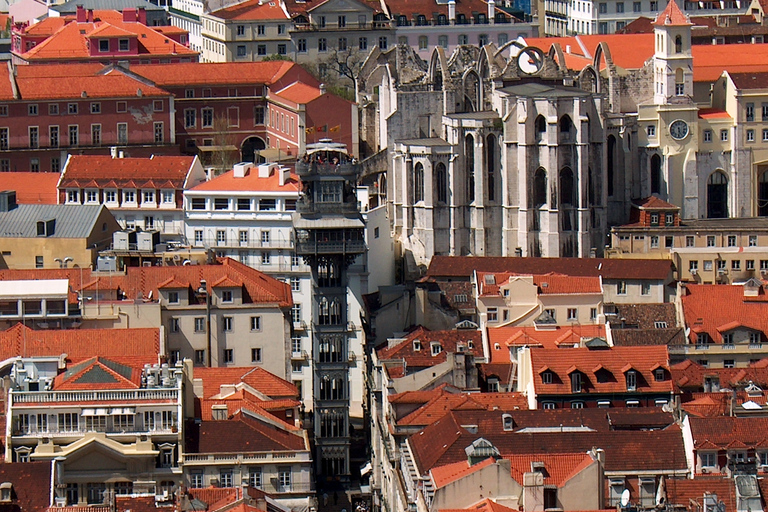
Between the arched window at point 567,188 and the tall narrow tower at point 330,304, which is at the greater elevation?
the arched window at point 567,188

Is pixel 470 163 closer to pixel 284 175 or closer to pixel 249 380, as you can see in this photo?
pixel 284 175

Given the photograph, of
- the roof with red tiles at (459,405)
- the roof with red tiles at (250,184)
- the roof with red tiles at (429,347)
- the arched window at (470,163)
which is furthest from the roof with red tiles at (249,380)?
the arched window at (470,163)

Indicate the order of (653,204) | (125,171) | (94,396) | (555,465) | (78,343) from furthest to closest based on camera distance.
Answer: (125,171) < (653,204) < (78,343) < (94,396) < (555,465)

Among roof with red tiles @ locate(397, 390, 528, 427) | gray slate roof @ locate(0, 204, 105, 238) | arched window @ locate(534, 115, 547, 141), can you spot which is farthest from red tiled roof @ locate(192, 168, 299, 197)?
roof with red tiles @ locate(397, 390, 528, 427)

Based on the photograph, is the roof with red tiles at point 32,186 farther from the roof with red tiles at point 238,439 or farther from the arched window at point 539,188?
the roof with red tiles at point 238,439

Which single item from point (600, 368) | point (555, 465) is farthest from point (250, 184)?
point (555, 465)
